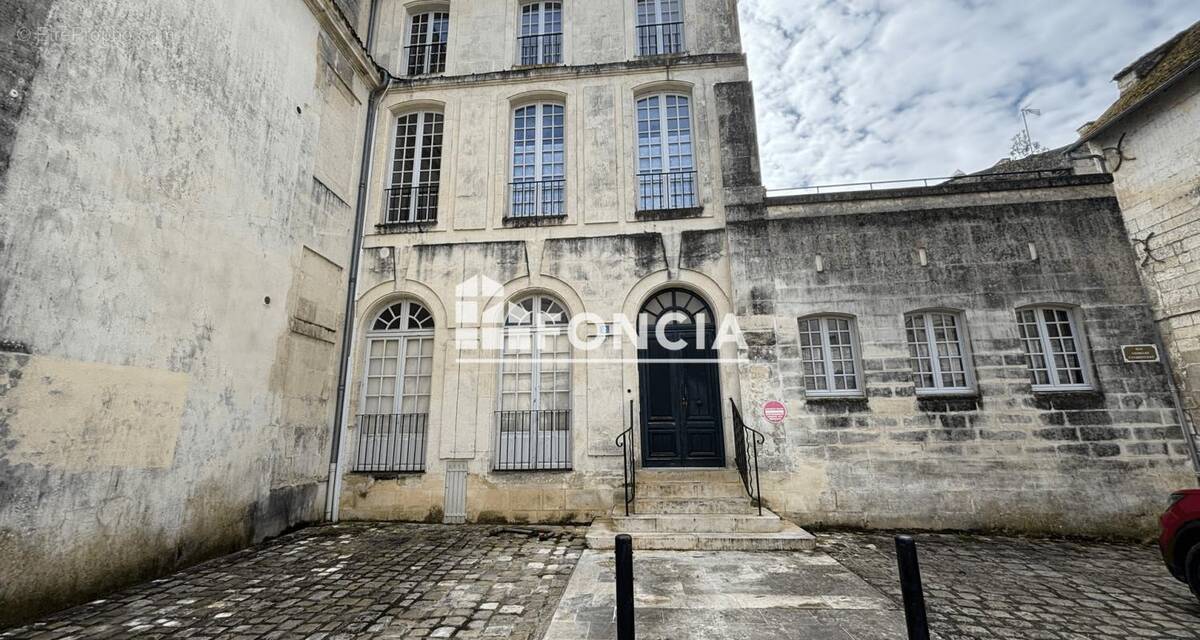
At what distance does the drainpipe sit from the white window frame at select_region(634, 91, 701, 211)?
4.72m

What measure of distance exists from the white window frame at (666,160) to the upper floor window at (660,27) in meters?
1.05

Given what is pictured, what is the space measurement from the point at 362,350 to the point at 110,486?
367cm

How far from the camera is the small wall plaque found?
21.9 feet

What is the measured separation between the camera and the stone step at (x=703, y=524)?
5.87m

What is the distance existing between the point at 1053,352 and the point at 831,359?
10.1 feet

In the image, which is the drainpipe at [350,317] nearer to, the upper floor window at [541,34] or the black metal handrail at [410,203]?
the black metal handrail at [410,203]

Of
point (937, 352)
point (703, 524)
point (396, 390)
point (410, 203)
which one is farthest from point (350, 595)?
point (937, 352)

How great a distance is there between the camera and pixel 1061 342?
276 inches

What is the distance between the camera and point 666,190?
8273 mm

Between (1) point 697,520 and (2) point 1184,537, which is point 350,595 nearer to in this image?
(1) point 697,520

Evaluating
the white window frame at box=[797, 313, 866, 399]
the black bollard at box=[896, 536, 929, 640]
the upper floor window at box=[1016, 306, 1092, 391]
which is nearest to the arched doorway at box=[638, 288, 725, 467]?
the white window frame at box=[797, 313, 866, 399]

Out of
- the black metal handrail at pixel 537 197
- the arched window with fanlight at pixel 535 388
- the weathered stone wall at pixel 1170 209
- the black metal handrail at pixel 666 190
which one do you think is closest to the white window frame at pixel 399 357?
the arched window with fanlight at pixel 535 388

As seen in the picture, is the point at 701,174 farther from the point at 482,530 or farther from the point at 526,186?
the point at 482,530

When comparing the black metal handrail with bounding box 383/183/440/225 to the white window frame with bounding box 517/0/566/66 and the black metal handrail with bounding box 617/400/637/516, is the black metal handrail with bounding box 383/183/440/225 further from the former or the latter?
the black metal handrail with bounding box 617/400/637/516
